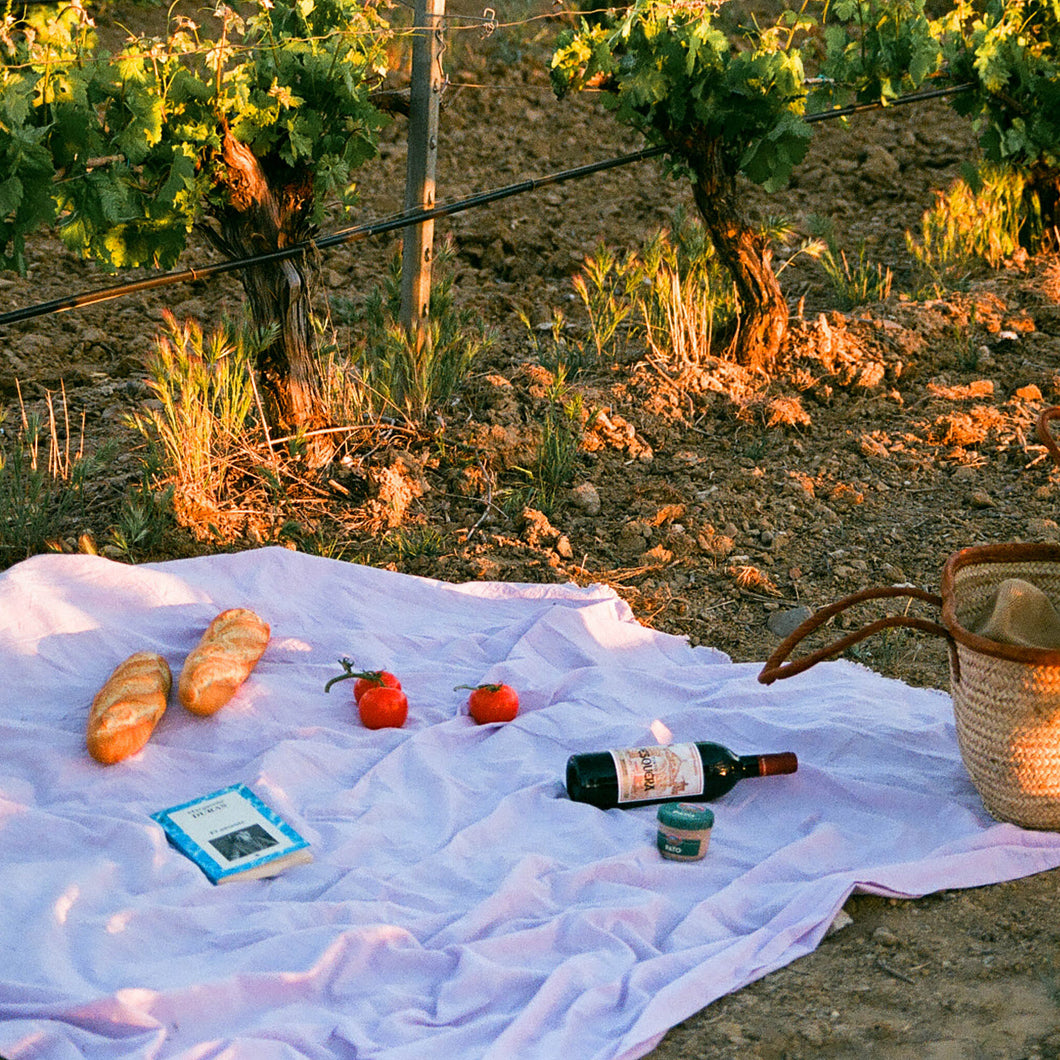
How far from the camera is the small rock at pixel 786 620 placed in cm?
395

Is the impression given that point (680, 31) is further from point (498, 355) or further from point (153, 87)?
point (153, 87)

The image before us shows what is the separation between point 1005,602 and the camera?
2854 millimetres

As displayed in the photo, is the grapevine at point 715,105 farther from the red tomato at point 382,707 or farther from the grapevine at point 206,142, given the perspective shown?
the red tomato at point 382,707

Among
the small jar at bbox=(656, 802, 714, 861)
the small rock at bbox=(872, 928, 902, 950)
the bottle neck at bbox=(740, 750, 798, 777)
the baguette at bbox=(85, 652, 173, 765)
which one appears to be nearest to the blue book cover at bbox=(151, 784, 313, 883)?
the baguette at bbox=(85, 652, 173, 765)

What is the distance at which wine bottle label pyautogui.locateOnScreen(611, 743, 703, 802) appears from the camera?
291 cm

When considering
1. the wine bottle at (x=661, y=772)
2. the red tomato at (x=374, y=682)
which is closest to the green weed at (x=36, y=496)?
the red tomato at (x=374, y=682)

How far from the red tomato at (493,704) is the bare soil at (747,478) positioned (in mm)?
857

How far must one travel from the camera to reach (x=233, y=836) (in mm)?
2734

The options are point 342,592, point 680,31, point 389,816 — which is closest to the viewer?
point 389,816

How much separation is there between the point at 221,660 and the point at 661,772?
1150 millimetres

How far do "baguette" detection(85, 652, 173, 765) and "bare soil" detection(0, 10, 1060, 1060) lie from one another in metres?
0.97

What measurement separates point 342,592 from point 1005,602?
74.7 inches

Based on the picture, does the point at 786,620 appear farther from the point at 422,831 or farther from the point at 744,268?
the point at 744,268

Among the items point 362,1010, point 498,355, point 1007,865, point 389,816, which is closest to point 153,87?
point 498,355
